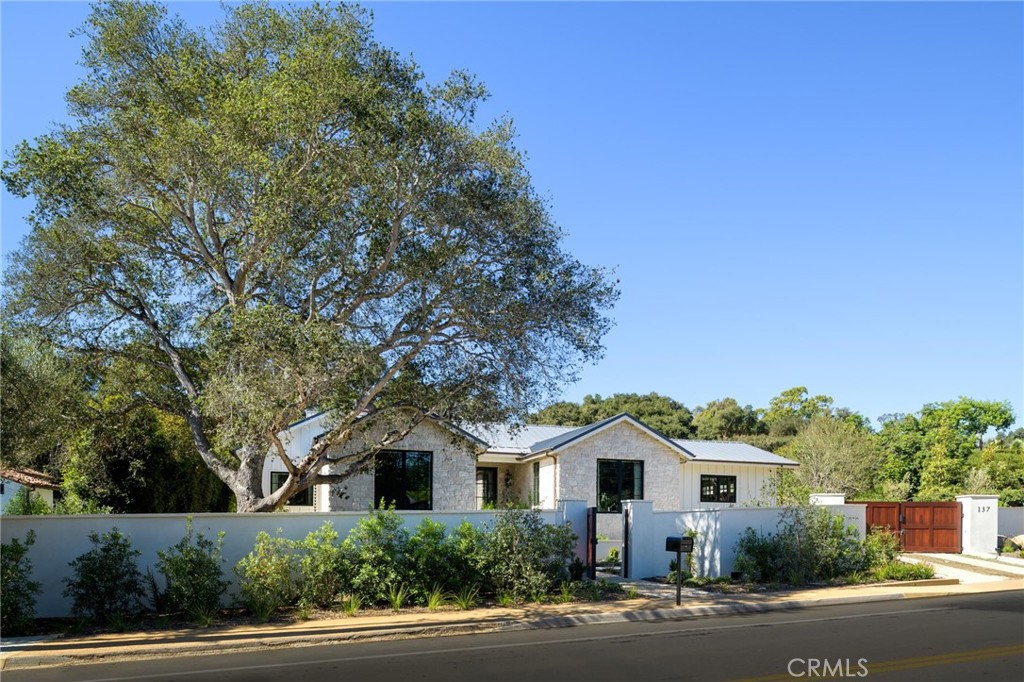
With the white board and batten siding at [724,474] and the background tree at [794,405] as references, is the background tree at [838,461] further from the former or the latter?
the background tree at [794,405]

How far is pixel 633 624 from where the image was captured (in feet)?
50.5

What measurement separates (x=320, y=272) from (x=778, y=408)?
75.2 m

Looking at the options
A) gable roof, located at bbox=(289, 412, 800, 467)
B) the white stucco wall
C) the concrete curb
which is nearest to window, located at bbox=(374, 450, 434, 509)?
gable roof, located at bbox=(289, 412, 800, 467)

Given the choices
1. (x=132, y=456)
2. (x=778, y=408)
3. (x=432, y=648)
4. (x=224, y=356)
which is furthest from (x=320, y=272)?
(x=778, y=408)

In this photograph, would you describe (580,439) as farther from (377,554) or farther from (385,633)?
(385,633)

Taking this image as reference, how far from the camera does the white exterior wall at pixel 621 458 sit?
29453 millimetres

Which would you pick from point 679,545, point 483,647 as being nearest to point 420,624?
point 483,647

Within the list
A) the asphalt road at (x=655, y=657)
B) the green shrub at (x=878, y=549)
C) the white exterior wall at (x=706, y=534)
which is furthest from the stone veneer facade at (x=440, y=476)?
the asphalt road at (x=655, y=657)

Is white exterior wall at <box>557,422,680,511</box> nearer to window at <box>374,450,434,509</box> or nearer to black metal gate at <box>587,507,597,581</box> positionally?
window at <box>374,450,434,509</box>

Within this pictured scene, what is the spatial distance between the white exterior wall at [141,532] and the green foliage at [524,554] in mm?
2567

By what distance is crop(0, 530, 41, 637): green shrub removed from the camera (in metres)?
13.3

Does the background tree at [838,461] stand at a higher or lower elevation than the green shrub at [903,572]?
higher

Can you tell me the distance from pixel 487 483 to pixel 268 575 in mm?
17537

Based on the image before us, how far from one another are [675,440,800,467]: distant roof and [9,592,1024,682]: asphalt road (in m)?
18.2
